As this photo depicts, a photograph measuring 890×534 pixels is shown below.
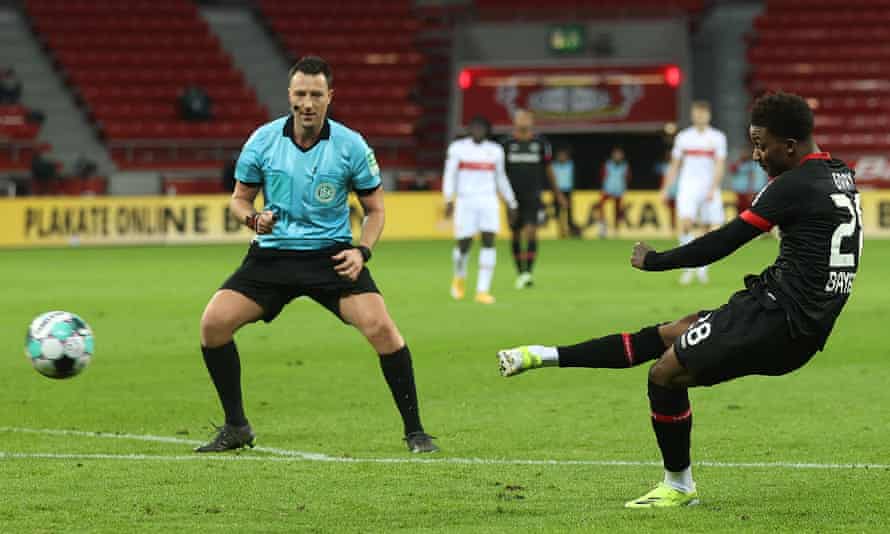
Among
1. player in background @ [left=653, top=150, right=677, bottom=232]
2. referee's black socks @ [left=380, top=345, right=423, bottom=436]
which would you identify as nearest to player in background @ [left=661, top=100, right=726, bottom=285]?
player in background @ [left=653, top=150, right=677, bottom=232]

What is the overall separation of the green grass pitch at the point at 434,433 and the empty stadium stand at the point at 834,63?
868 inches

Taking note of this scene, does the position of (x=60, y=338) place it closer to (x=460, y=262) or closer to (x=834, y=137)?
(x=460, y=262)

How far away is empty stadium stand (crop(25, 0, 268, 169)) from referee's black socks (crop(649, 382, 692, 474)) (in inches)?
1219

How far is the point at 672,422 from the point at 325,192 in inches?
98.4

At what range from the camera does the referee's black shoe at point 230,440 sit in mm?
8586

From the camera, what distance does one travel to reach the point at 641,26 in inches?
1517

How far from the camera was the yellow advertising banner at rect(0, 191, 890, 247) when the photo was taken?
32500 millimetres

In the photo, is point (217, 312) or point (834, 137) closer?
point (217, 312)

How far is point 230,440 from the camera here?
8609 mm

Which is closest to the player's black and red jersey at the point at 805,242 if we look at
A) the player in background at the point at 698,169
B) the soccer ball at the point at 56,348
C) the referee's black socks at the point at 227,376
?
the referee's black socks at the point at 227,376

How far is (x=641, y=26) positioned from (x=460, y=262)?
20.4 meters

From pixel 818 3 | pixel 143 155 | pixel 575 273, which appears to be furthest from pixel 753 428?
pixel 818 3

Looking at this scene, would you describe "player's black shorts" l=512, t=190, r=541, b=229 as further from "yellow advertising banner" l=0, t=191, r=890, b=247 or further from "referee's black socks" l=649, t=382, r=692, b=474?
"referee's black socks" l=649, t=382, r=692, b=474

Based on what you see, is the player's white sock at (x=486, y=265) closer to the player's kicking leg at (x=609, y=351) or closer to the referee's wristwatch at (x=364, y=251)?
the referee's wristwatch at (x=364, y=251)
